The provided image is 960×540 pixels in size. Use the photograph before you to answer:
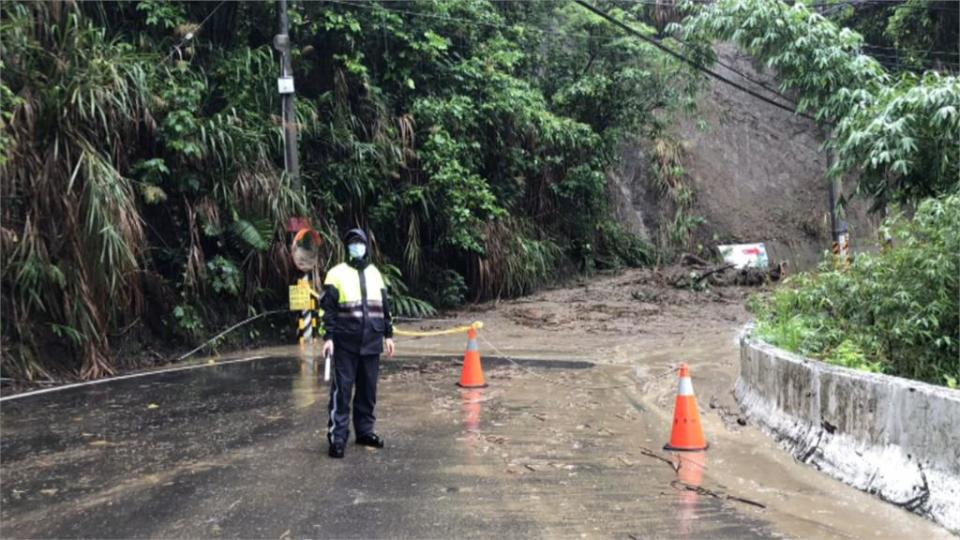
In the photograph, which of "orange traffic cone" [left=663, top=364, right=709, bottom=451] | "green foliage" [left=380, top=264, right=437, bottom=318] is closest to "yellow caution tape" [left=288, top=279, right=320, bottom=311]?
"green foliage" [left=380, top=264, right=437, bottom=318]

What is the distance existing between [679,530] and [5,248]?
10.3 meters

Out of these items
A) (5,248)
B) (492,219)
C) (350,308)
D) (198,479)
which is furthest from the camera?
(492,219)

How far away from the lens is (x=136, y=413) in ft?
30.1

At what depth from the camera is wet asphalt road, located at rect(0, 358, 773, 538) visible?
205 inches

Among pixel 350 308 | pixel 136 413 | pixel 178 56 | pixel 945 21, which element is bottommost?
pixel 136 413

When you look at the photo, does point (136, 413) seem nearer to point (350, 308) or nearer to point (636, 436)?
point (350, 308)

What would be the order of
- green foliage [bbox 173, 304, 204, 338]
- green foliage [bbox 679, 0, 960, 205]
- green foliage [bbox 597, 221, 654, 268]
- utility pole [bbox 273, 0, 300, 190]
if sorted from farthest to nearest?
green foliage [bbox 597, 221, 654, 268]
utility pole [bbox 273, 0, 300, 190]
green foliage [bbox 173, 304, 204, 338]
green foliage [bbox 679, 0, 960, 205]

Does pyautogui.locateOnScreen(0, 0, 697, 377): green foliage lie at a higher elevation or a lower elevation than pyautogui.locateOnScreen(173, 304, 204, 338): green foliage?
higher

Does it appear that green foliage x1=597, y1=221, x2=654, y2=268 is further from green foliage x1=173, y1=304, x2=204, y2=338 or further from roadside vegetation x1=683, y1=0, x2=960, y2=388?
green foliage x1=173, y1=304, x2=204, y2=338

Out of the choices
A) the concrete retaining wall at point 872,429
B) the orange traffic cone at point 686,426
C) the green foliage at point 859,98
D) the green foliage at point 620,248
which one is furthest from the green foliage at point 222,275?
the green foliage at point 620,248

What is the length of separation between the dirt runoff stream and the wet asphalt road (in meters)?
0.26

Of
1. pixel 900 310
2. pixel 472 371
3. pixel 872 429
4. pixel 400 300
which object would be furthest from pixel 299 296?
pixel 872 429

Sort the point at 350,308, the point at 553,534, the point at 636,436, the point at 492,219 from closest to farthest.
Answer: the point at 553,534
the point at 350,308
the point at 636,436
the point at 492,219

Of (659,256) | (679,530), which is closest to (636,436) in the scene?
(679,530)
